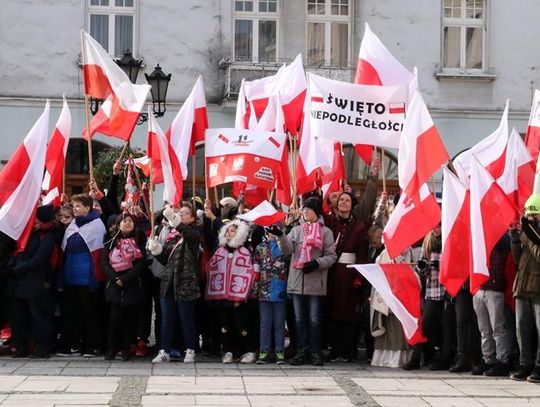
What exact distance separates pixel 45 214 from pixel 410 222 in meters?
3.98

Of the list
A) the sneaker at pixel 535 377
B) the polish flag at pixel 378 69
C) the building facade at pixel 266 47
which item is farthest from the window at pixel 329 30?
the sneaker at pixel 535 377

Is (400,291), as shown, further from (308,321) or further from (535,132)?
(535,132)

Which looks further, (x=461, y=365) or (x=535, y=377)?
(x=461, y=365)

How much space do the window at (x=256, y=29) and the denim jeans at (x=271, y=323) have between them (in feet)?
43.5

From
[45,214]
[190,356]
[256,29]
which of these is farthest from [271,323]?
[256,29]

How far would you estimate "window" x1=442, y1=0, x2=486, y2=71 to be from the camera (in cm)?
2631

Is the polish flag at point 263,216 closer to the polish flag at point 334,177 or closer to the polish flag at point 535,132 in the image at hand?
the polish flag at point 334,177

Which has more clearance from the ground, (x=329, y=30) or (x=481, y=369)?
(x=329, y=30)

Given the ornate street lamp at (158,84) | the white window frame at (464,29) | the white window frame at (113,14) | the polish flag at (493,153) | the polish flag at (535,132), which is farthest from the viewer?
the white window frame at (464,29)

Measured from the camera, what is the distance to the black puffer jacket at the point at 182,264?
42.0ft

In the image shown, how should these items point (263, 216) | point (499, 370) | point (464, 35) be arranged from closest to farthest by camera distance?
point (499, 370)
point (263, 216)
point (464, 35)

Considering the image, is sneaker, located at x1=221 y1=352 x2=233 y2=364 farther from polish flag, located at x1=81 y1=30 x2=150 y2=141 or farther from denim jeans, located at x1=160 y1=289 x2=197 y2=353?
polish flag, located at x1=81 y1=30 x2=150 y2=141

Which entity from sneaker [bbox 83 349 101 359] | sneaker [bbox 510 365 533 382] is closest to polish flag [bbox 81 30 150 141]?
sneaker [bbox 83 349 101 359]

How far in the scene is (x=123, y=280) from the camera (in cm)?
Result: 1283
